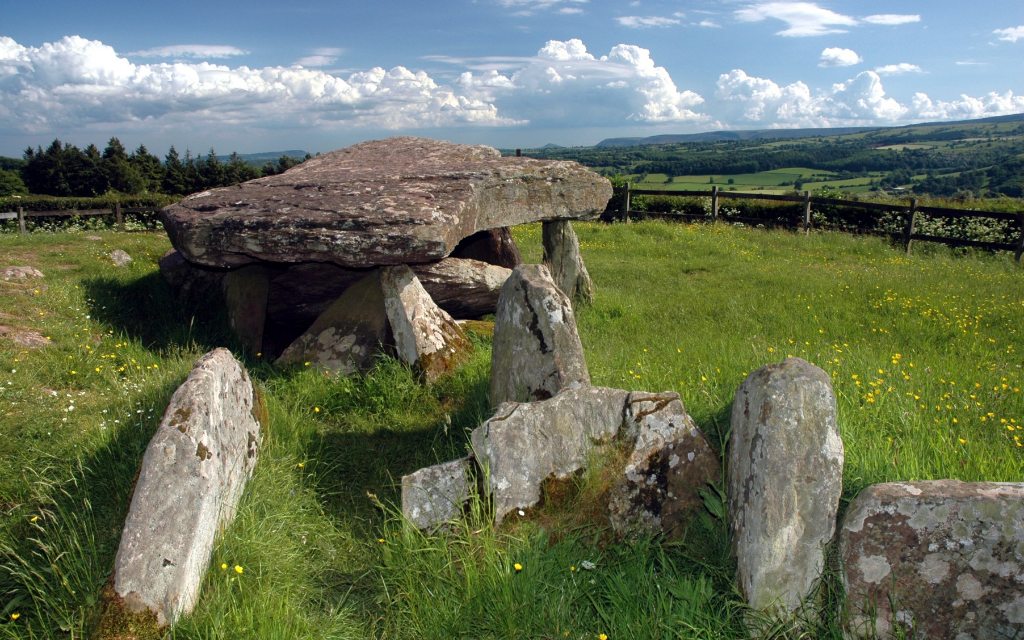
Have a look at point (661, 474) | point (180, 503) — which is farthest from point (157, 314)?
point (661, 474)

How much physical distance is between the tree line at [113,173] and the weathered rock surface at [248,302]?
25196mm

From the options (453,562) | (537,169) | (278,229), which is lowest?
(453,562)

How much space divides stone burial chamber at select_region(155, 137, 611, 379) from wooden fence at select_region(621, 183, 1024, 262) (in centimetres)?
1055

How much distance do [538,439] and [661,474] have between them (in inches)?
30.9

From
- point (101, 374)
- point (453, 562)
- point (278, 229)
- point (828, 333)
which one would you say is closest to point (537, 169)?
point (278, 229)

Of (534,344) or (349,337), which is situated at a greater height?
(534,344)

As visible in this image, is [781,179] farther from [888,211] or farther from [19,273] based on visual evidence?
[19,273]

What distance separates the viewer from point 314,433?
595cm

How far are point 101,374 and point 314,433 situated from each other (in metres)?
2.35

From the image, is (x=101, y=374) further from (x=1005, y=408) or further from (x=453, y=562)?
(x=1005, y=408)

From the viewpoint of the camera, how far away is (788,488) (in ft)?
11.4

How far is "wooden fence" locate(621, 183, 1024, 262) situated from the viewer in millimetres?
15109

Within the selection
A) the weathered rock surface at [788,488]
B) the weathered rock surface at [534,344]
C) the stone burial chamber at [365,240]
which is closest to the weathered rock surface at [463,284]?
the stone burial chamber at [365,240]

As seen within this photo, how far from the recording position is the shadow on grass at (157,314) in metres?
7.98
